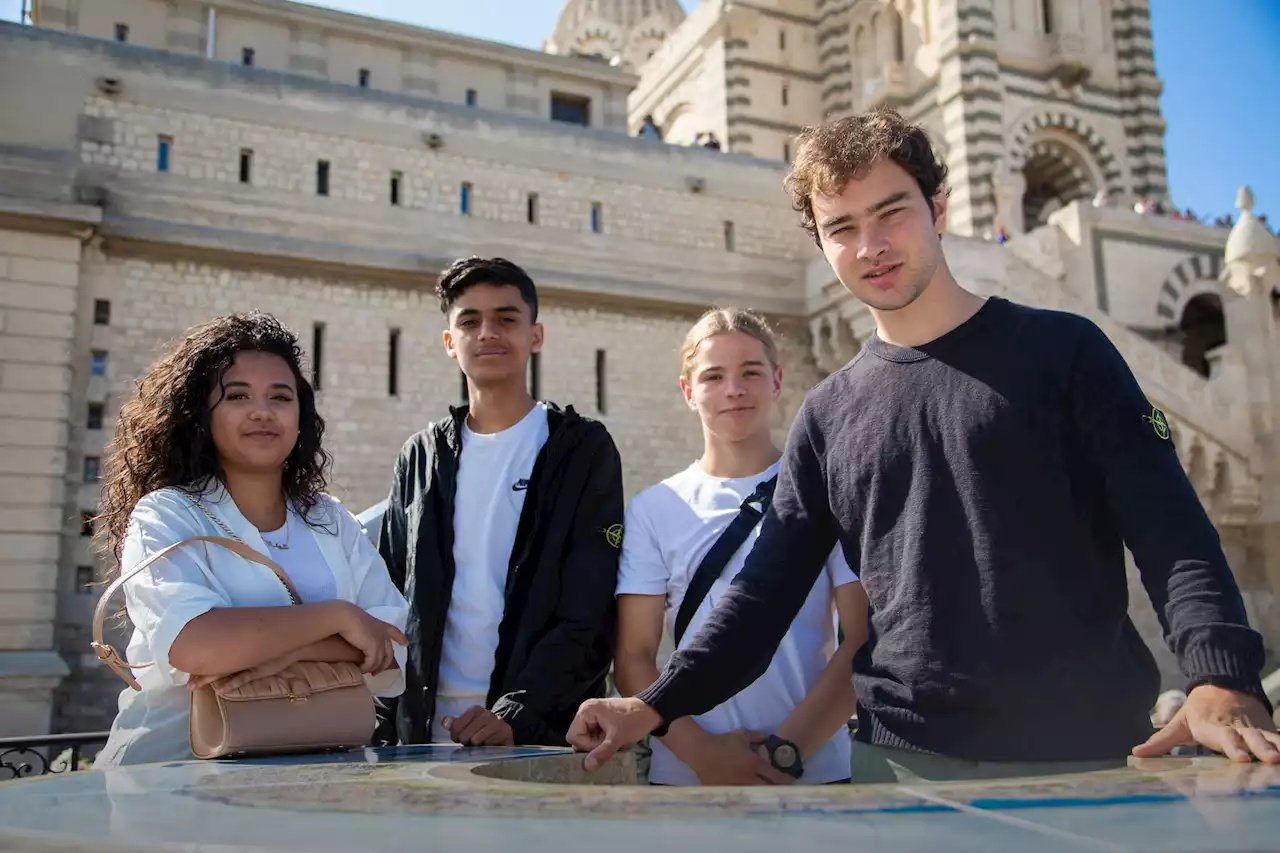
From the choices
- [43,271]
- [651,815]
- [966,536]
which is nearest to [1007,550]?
[966,536]

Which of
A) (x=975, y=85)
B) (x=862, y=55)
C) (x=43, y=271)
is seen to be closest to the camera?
(x=43, y=271)

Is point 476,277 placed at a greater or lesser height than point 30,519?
greater

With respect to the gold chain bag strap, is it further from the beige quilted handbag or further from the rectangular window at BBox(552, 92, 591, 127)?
the rectangular window at BBox(552, 92, 591, 127)

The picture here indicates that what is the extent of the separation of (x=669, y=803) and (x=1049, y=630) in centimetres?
110

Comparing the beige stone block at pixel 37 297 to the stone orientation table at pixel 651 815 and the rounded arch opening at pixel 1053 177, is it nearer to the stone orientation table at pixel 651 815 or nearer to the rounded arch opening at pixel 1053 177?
the stone orientation table at pixel 651 815

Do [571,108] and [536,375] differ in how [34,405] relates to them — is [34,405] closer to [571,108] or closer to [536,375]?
[536,375]

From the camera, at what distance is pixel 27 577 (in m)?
12.1

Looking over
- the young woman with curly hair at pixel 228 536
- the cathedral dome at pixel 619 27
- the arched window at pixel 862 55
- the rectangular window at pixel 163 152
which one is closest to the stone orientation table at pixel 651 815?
the young woman with curly hair at pixel 228 536

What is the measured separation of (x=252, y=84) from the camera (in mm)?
14695

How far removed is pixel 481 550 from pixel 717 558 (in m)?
0.88

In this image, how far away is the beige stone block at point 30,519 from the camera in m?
12.2

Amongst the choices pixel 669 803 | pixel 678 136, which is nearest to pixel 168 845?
pixel 669 803

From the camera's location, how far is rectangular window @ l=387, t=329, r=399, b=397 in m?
14.8

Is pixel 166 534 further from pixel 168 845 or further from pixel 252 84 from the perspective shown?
pixel 252 84
